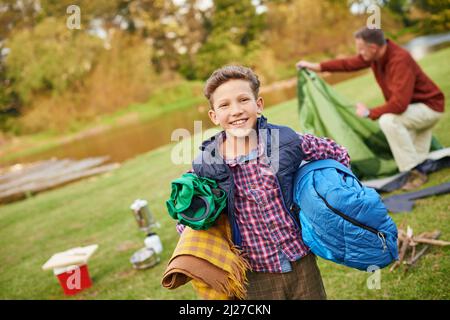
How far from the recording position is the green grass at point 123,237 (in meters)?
2.83

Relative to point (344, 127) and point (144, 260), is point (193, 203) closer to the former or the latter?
point (144, 260)

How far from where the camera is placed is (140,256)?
4.37 metres

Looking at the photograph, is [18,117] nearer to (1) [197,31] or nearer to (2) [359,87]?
(1) [197,31]

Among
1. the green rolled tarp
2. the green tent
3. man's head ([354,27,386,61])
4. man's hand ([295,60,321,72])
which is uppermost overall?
man's head ([354,27,386,61])

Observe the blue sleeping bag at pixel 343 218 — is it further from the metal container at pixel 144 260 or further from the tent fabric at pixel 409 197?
the metal container at pixel 144 260

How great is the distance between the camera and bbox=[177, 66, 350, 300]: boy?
1984mm

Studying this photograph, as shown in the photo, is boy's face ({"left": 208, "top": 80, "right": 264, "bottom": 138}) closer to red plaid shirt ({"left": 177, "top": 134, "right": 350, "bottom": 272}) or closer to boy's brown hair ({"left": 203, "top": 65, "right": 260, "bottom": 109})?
boy's brown hair ({"left": 203, "top": 65, "right": 260, "bottom": 109})

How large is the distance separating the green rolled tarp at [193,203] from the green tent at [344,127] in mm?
3303

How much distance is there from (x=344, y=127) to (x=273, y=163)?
3236mm

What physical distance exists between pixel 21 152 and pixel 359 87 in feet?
74.2

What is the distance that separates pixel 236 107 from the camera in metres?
2.01

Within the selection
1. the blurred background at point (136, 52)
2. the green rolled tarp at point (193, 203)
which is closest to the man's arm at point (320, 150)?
the green rolled tarp at point (193, 203)

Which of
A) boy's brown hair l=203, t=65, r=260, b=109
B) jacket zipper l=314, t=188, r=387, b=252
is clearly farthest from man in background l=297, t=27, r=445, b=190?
jacket zipper l=314, t=188, r=387, b=252
